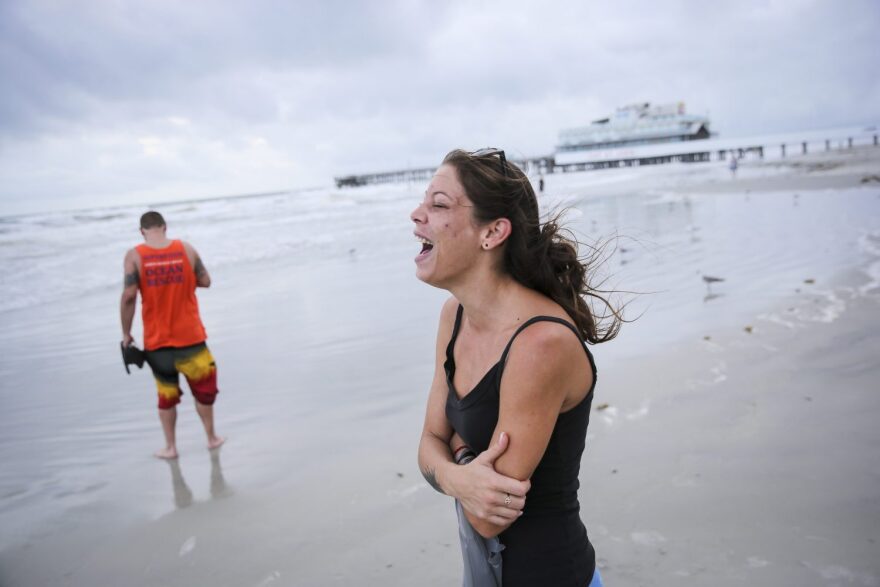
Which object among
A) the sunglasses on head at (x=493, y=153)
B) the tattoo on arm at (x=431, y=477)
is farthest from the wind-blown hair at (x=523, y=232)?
the tattoo on arm at (x=431, y=477)

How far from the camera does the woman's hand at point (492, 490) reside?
1.45 meters

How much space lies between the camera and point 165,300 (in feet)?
15.2

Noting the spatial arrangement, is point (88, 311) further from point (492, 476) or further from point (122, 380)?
point (492, 476)

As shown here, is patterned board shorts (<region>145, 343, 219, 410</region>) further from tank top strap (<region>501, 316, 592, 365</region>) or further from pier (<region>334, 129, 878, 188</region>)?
pier (<region>334, 129, 878, 188</region>)

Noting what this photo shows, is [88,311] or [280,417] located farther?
[88,311]

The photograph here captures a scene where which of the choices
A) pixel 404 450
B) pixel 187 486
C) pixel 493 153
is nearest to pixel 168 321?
pixel 187 486

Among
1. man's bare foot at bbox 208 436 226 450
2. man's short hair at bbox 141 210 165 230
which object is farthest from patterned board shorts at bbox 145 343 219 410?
man's short hair at bbox 141 210 165 230

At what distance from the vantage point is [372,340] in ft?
24.2

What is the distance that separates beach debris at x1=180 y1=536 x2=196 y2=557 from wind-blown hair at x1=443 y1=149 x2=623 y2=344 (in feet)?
9.53

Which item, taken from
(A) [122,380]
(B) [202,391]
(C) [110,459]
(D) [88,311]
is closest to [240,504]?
(B) [202,391]

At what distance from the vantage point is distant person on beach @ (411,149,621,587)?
1458 millimetres

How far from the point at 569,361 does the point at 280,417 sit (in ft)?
14.3

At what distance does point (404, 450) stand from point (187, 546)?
1568 mm

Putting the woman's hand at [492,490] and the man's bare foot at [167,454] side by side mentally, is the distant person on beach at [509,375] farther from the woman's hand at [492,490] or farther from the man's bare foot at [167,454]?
the man's bare foot at [167,454]
